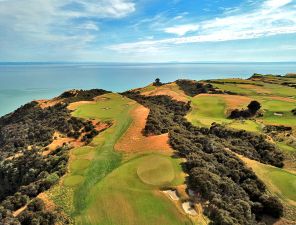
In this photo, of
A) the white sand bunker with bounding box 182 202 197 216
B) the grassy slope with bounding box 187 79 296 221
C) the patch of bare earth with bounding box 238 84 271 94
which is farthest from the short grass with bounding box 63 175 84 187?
the patch of bare earth with bounding box 238 84 271 94

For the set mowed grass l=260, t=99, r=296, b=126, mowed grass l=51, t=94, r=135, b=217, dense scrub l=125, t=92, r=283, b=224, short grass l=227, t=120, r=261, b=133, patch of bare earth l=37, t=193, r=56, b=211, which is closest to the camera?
patch of bare earth l=37, t=193, r=56, b=211

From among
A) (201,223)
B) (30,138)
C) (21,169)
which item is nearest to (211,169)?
(201,223)

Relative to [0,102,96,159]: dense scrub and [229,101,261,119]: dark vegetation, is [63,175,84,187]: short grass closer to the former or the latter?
[0,102,96,159]: dense scrub

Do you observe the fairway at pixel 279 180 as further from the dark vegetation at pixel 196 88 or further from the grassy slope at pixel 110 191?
the dark vegetation at pixel 196 88

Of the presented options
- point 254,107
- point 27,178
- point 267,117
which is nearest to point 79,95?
point 254,107

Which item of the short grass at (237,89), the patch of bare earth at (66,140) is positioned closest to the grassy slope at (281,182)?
the patch of bare earth at (66,140)

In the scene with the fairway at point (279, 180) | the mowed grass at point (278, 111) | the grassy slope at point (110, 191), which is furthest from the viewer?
the mowed grass at point (278, 111)
